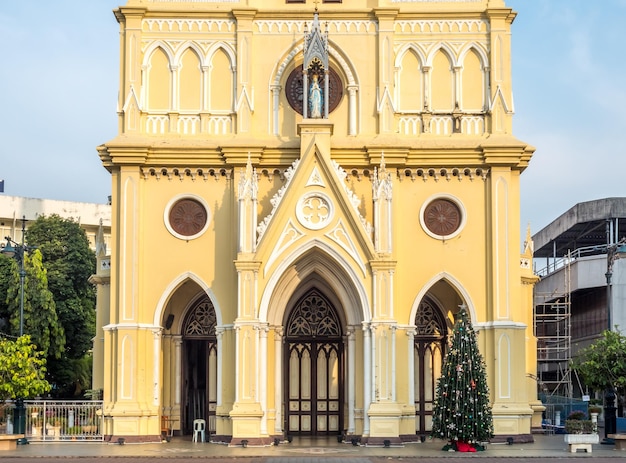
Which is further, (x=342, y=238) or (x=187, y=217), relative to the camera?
(x=187, y=217)

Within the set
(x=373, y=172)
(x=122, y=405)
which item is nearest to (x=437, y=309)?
(x=373, y=172)

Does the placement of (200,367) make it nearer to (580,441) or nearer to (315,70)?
(315,70)

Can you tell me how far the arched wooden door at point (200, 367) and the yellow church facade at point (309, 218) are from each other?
68 mm

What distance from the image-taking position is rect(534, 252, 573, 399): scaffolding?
52344 mm

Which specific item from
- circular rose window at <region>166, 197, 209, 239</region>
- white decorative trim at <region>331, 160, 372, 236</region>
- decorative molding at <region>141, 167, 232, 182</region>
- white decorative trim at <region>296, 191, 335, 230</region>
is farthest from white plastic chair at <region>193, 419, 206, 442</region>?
white decorative trim at <region>331, 160, 372, 236</region>

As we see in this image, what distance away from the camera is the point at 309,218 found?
33.8 metres

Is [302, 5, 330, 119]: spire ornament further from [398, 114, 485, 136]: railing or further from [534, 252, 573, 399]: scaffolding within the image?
[534, 252, 573, 399]: scaffolding

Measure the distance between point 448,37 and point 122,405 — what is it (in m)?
15.2

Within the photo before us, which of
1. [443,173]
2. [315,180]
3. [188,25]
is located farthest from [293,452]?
[188,25]

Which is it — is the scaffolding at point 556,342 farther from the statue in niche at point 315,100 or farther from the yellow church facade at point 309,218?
the statue in niche at point 315,100

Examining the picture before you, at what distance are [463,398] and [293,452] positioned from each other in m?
4.81

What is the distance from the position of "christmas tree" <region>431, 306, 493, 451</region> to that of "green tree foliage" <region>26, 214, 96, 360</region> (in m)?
32.9

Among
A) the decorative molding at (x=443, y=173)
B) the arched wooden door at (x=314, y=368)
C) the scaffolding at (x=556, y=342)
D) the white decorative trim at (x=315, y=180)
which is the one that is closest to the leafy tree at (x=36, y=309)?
the arched wooden door at (x=314, y=368)

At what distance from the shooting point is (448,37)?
1423 inches
